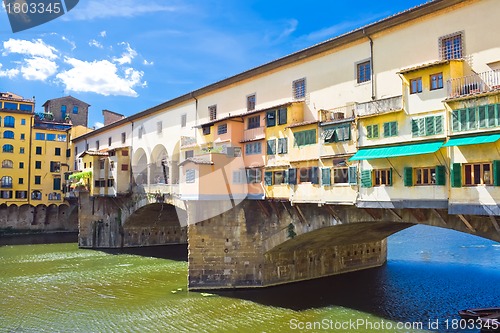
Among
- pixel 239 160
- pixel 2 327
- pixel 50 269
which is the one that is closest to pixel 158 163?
pixel 50 269

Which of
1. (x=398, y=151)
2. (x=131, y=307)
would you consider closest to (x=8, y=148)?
(x=131, y=307)

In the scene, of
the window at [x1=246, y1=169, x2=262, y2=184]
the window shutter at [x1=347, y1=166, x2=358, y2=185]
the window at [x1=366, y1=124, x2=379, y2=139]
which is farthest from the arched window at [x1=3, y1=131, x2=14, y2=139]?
the window at [x1=366, y1=124, x2=379, y2=139]

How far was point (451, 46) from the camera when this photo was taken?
18.9 m

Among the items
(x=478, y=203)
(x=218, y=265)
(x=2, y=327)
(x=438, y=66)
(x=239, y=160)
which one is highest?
(x=438, y=66)

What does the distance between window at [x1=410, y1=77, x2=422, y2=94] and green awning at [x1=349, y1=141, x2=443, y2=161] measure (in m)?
2.47

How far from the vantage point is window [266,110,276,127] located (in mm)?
26812

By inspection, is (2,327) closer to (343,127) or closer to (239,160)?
(239,160)

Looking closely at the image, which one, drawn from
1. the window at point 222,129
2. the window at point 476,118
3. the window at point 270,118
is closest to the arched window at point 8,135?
the window at point 222,129

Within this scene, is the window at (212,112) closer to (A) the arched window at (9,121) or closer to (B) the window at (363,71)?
(B) the window at (363,71)

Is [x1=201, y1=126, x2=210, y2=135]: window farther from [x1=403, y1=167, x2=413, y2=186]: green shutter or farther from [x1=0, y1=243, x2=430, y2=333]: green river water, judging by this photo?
[x1=403, y1=167, x2=413, y2=186]: green shutter

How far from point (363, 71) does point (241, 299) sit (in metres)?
15.8

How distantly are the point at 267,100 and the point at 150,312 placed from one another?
1572 cm

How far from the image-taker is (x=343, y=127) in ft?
72.8

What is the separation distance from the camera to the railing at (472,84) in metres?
17.2
